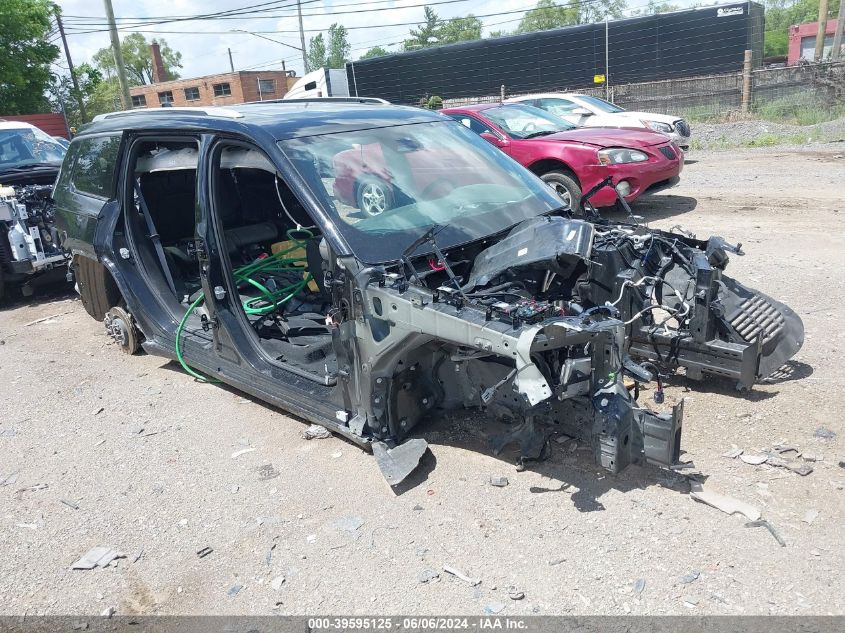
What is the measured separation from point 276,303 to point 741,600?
345 centimetres

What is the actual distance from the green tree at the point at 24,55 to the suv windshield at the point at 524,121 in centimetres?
2314

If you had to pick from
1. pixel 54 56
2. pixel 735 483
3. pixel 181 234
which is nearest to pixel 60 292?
pixel 181 234

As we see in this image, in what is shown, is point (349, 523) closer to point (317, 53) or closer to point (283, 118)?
point (283, 118)

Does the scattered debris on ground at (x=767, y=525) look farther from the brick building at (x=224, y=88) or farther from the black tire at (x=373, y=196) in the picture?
the brick building at (x=224, y=88)

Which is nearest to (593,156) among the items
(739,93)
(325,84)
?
(739,93)

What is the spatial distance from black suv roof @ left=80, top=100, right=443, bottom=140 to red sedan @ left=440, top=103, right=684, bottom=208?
12.6 feet

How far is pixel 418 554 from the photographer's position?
9.91 ft

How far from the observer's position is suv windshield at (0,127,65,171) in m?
8.21

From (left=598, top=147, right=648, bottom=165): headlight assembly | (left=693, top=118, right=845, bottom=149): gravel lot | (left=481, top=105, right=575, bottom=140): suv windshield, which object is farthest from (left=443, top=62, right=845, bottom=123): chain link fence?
(left=598, top=147, right=648, bottom=165): headlight assembly

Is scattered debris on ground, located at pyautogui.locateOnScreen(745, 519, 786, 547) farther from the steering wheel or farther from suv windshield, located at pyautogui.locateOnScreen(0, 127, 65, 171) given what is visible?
suv windshield, located at pyautogui.locateOnScreen(0, 127, 65, 171)

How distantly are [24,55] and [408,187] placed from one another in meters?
29.2

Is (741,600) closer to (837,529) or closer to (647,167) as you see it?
(837,529)

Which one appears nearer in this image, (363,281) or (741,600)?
(741,600)

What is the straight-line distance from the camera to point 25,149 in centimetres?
845
